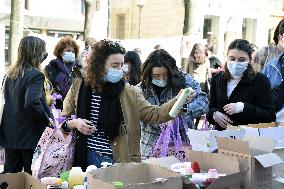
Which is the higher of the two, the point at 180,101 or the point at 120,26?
the point at 120,26

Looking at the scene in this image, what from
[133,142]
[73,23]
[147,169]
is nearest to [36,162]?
[133,142]

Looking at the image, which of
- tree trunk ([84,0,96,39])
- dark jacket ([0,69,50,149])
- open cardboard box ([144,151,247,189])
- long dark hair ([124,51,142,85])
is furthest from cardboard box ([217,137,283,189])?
tree trunk ([84,0,96,39])

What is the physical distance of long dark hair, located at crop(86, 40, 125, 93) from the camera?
3.27 metres

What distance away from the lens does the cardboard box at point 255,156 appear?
250 centimetres

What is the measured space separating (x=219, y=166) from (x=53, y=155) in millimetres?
1226

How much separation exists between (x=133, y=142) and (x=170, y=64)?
36.0 inches

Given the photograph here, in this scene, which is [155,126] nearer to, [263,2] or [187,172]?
[187,172]

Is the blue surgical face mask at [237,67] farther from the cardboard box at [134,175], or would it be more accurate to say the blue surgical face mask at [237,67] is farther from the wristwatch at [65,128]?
the cardboard box at [134,175]

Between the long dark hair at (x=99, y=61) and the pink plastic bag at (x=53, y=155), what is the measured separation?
0.41 meters

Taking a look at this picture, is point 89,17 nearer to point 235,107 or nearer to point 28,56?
point 28,56

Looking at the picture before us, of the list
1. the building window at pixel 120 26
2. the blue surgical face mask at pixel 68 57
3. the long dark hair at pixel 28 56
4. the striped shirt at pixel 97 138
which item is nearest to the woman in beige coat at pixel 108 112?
the striped shirt at pixel 97 138

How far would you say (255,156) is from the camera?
2.52 m

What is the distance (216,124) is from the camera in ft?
12.8

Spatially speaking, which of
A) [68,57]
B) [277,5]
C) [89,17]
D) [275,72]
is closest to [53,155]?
[275,72]
